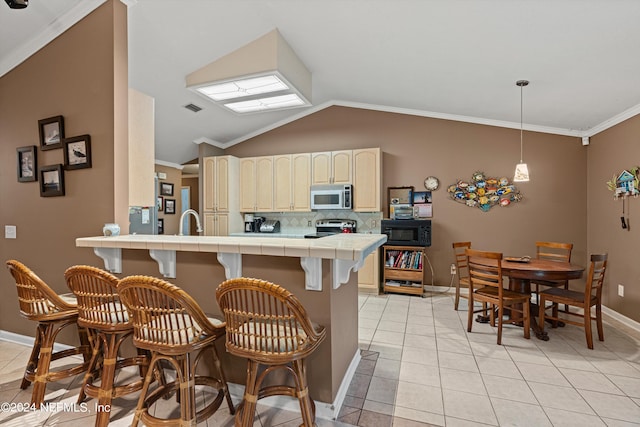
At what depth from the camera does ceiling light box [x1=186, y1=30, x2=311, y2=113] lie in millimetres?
2979

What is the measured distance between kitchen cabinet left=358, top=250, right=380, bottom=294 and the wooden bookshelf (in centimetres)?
13

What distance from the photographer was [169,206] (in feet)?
22.0

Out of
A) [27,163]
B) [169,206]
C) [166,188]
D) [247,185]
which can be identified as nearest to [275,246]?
[27,163]

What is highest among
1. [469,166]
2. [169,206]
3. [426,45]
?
[426,45]

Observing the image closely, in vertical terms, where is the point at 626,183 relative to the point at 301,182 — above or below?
below

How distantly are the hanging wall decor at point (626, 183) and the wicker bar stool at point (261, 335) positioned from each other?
3.74m

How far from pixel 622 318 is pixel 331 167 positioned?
13.2 ft

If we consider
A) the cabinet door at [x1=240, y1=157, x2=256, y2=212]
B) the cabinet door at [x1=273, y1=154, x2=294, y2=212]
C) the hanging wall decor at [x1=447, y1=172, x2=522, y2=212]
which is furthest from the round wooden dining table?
the cabinet door at [x1=240, y1=157, x2=256, y2=212]

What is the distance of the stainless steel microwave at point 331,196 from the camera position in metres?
4.85

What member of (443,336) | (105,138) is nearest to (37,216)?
(105,138)

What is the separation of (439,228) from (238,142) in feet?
13.1

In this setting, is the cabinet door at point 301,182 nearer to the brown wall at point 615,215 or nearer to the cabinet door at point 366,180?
the cabinet door at point 366,180

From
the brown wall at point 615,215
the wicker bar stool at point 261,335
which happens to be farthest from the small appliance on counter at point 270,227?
the brown wall at point 615,215

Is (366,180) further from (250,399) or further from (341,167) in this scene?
(250,399)
